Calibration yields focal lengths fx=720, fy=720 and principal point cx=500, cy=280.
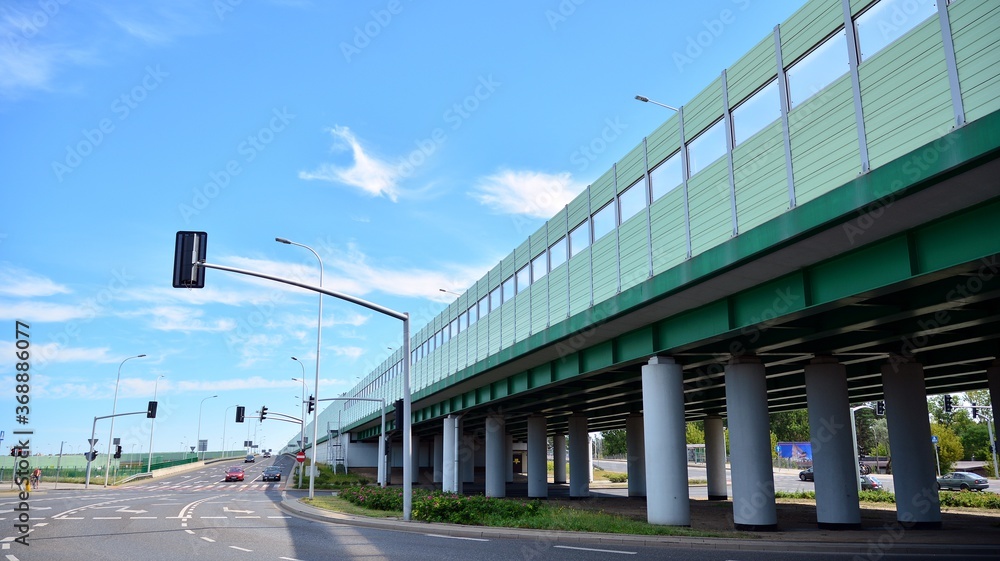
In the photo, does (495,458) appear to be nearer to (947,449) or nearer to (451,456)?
(451,456)

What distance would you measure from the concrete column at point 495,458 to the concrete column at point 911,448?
958 inches

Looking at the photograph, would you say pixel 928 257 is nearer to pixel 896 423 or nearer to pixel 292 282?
pixel 896 423

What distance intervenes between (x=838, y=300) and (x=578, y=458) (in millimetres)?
29881

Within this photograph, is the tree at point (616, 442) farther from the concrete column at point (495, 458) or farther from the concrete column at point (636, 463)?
the concrete column at point (495, 458)

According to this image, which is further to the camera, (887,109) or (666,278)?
(666,278)

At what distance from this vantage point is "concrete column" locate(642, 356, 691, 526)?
20062 millimetres

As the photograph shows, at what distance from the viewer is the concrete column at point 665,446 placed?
2006 cm

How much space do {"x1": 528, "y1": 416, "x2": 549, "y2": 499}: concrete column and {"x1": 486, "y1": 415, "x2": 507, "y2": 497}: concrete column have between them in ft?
5.52

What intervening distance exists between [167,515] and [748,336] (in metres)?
22.0

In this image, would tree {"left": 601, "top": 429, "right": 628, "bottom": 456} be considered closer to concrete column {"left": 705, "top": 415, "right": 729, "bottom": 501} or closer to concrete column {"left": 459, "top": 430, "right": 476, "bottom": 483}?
concrete column {"left": 459, "top": 430, "right": 476, "bottom": 483}

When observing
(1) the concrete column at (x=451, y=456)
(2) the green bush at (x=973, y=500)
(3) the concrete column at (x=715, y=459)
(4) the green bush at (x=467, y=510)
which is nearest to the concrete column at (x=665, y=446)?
(4) the green bush at (x=467, y=510)

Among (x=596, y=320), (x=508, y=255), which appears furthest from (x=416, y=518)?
(x=508, y=255)

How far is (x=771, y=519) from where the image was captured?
19.4m

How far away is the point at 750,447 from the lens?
19.7 metres
